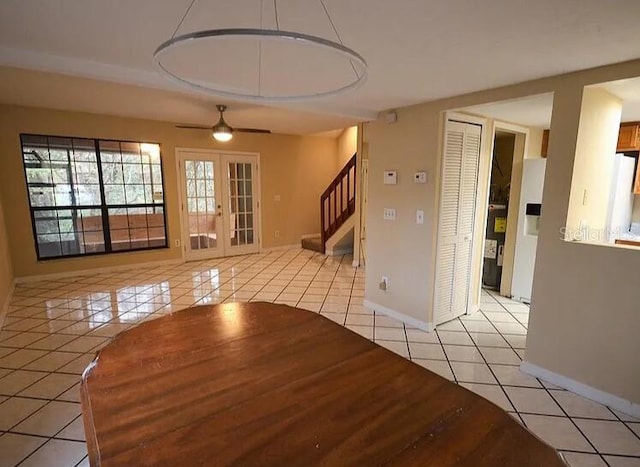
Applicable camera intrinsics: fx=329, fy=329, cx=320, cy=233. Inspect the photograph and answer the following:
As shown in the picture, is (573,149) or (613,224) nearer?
(573,149)

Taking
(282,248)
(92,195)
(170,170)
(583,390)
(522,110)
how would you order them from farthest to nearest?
(282,248) < (170,170) < (92,195) < (522,110) < (583,390)

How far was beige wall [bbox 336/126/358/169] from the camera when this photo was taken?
23.7 feet

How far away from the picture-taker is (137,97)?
3.66m

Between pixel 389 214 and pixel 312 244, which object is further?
pixel 312 244

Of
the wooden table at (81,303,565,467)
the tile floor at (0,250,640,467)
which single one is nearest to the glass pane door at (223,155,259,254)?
the tile floor at (0,250,640,467)

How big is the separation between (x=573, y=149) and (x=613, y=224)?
1733 millimetres

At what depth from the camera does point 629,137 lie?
3.36 metres

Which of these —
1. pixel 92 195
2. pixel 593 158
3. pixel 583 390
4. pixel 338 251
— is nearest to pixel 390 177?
pixel 593 158

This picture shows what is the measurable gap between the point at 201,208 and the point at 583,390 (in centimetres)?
558

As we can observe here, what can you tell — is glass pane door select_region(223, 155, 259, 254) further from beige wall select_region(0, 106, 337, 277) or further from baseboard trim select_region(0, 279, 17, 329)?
baseboard trim select_region(0, 279, 17, 329)

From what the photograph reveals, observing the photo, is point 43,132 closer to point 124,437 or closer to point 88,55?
point 88,55

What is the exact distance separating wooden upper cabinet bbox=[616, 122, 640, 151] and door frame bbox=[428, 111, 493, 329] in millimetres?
1361

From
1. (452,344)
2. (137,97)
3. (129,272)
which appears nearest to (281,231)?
(129,272)

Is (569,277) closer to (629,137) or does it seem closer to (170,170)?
(629,137)
